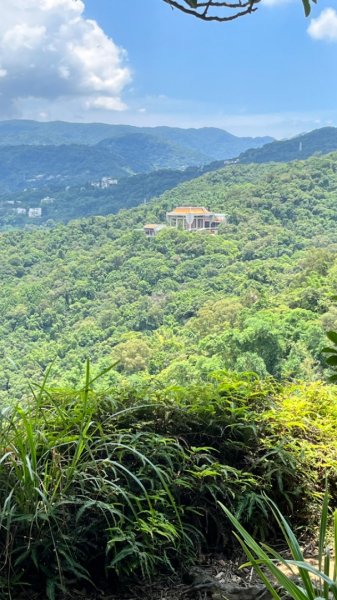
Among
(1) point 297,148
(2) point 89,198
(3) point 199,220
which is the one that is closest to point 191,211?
(3) point 199,220

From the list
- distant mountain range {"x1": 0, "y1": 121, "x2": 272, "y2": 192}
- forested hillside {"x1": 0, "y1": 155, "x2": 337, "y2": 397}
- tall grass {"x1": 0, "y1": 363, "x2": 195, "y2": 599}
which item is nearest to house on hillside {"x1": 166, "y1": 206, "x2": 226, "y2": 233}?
forested hillside {"x1": 0, "y1": 155, "x2": 337, "y2": 397}

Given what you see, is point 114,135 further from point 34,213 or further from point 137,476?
point 137,476

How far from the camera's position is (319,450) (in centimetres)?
116

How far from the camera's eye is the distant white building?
1911 inches

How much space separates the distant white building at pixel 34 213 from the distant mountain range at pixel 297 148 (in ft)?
57.0

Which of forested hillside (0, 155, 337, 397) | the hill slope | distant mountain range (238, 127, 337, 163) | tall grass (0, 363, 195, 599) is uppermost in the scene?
the hill slope

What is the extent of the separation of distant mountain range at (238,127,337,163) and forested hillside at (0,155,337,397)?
7529 mm

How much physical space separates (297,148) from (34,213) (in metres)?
22.3

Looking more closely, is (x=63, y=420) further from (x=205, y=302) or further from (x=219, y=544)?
(x=205, y=302)

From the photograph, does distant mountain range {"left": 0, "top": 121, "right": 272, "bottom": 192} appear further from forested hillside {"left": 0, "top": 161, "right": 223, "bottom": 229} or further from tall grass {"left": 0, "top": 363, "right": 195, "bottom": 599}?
tall grass {"left": 0, "top": 363, "right": 195, "bottom": 599}

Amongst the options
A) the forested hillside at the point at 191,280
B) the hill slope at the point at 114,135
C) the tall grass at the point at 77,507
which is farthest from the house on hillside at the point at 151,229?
the hill slope at the point at 114,135

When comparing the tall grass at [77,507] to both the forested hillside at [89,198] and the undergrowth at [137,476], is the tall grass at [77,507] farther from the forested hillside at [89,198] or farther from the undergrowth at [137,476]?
the forested hillside at [89,198]

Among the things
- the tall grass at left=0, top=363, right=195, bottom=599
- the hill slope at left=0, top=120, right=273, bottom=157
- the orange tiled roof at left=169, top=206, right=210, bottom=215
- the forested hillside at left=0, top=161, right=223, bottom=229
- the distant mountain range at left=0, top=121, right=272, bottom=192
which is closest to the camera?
the tall grass at left=0, top=363, right=195, bottom=599

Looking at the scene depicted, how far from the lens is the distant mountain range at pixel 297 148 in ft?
145
